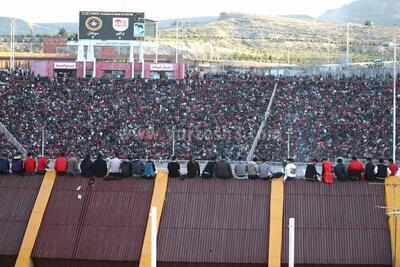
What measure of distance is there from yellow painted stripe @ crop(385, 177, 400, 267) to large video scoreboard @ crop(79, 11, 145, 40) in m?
37.2

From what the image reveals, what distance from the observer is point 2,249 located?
57.9 ft

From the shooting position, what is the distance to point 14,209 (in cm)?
1827

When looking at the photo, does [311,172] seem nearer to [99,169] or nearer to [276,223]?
[276,223]

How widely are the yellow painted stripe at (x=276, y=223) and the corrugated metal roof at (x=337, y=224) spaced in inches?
5.6

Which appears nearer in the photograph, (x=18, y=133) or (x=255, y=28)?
(x=18, y=133)

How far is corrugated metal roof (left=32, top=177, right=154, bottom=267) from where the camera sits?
685 inches

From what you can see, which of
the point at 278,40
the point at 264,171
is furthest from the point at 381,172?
the point at 278,40

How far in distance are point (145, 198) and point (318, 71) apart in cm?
3885

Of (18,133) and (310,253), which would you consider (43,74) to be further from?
(310,253)

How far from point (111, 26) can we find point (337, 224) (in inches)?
1497

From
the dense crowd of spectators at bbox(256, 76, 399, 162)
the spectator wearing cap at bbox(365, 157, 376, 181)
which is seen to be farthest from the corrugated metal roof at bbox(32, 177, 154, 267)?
the dense crowd of spectators at bbox(256, 76, 399, 162)

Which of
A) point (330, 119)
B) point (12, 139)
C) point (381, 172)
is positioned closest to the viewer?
point (381, 172)

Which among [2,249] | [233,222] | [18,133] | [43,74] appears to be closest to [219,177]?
[233,222]

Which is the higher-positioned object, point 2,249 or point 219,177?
point 219,177
